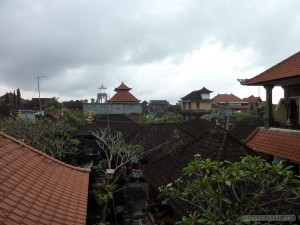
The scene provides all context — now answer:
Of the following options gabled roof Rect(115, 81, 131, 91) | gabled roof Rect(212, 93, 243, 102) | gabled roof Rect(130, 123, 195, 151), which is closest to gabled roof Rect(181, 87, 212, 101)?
gabled roof Rect(115, 81, 131, 91)

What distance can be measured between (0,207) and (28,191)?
1236 millimetres

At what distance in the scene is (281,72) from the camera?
14.1 metres

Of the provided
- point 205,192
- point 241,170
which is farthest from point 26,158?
point 241,170

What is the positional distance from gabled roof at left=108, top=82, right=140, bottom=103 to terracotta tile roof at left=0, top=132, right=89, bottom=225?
46.2m

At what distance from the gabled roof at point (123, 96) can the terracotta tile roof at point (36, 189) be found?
46.2m

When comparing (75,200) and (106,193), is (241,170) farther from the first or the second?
(106,193)

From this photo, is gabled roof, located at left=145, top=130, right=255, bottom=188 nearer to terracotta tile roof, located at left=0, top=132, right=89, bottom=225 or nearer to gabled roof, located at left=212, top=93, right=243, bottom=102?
terracotta tile roof, located at left=0, top=132, right=89, bottom=225

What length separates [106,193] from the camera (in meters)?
13.4

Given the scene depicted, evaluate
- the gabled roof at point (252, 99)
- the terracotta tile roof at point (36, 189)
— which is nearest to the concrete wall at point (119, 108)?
the terracotta tile roof at point (36, 189)

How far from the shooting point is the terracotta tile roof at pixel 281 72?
13.1 meters

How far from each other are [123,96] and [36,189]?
4949cm

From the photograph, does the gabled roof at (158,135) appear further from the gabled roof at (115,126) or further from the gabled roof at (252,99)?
the gabled roof at (252,99)

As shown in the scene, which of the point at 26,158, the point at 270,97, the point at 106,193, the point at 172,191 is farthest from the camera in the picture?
the point at 270,97

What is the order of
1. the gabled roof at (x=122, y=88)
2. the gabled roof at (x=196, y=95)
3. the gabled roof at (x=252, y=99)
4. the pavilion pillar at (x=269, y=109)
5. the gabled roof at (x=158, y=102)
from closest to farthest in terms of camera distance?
the pavilion pillar at (x=269, y=109) < the gabled roof at (x=122, y=88) < the gabled roof at (x=196, y=95) < the gabled roof at (x=252, y=99) < the gabled roof at (x=158, y=102)
